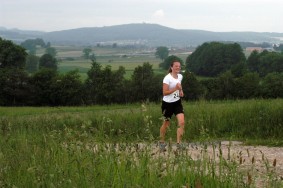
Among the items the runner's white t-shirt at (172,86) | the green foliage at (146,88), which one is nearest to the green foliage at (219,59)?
the green foliage at (146,88)

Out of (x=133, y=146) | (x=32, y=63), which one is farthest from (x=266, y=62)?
(x=133, y=146)

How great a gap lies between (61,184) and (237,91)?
63020mm

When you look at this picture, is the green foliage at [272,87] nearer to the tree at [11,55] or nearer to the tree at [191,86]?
the tree at [191,86]

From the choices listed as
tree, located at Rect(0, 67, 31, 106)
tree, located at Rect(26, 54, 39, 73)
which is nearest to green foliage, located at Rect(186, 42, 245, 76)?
tree, located at Rect(26, 54, 39, 73)

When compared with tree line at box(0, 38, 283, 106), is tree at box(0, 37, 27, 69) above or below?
above

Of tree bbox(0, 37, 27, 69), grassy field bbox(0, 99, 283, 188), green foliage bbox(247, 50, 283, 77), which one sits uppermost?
grassy field bbox(0, 99, 283, 188)

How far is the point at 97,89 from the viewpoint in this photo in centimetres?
6178

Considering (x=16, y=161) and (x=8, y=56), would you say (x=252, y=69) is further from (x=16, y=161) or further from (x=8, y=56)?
(x=16, y=161)

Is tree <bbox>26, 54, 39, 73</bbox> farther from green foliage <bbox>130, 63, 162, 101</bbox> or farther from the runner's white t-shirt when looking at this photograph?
the runner's white t-shirt

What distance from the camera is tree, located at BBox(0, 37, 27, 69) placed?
67000 mm

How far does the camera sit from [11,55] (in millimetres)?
67188

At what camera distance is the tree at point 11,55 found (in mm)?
67000

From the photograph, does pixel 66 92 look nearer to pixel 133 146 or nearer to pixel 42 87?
pixel 42 87

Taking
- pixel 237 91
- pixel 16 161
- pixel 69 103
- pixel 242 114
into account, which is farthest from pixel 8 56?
pixel 16 161
